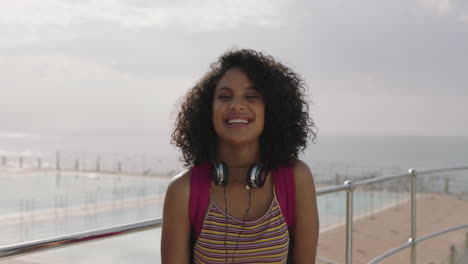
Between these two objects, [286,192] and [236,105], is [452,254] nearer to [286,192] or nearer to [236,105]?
[286,192]

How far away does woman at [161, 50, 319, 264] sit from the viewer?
4.62 feet

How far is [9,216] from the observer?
49.8ft

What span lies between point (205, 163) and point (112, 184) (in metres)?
24.0

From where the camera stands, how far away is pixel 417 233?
Result: 6730 mm

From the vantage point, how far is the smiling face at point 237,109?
57.6 inches

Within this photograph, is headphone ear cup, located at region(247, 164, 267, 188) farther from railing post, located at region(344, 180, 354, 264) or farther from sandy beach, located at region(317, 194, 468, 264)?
sandy beach, located at region(317, 194, 468, 264)

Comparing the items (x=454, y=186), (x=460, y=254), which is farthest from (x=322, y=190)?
(x=454, y=186)

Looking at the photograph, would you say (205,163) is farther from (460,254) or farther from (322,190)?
(460,254)

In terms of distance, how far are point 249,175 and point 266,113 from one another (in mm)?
251

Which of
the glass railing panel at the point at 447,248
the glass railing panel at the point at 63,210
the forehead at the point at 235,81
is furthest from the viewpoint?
the glass railing panel at the point at 63,210

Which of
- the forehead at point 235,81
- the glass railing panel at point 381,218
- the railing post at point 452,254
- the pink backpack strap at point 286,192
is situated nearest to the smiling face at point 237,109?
the forehead at point 235,81

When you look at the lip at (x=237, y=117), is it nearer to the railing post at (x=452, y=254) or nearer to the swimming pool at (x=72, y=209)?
the railing post at (x=452, y=254)

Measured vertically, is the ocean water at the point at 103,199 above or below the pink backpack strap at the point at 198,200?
below

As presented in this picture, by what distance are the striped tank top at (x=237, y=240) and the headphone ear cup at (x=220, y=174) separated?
2.5 inches
